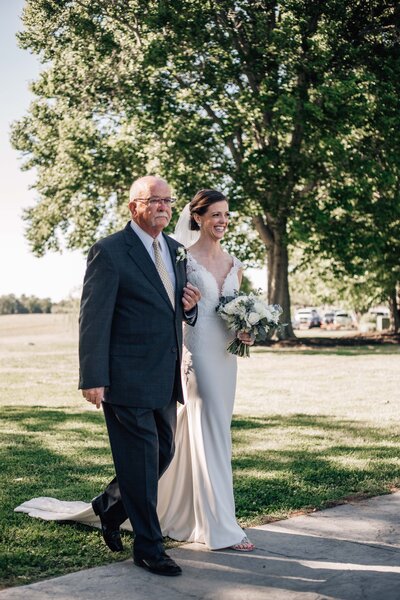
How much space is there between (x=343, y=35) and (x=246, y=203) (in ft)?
21.8

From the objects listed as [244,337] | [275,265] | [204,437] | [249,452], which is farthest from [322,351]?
[204,437]

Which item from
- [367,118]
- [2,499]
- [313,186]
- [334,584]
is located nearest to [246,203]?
[313,186]

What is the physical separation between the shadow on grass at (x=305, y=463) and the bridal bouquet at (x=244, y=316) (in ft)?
4.52

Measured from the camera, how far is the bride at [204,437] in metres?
5.52

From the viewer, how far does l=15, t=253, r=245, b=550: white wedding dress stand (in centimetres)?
563

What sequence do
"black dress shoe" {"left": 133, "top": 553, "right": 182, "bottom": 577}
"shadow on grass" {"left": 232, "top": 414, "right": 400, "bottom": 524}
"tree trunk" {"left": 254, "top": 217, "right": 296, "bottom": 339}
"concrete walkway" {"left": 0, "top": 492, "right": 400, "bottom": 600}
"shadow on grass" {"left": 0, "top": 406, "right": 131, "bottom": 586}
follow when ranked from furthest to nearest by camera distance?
1. "tree trunk" {"left": 254, "top": 217, "right": 296, "bottom": 339}
2. "shadow on grass" {"left": 232, "top": 414, "right": 400, "bottom": 524}
3. "shadow on grass" {"left": 0, "top": 406, "right": 131, "bottom": 586}
4. "black dress shoe" {"left": 133, "top": 553, "right": 182, "bottom": 577}
5. "concrete walkway" {"left": 0, "top": 492, "right": 400, "bottom": 600}

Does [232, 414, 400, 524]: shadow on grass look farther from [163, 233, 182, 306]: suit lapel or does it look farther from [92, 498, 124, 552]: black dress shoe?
[163, 233, 182, 306]: suit lapel

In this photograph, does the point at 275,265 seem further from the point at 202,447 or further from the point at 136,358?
the point at 136,358

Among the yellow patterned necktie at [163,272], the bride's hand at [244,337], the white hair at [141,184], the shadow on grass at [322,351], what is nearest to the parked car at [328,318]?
the shadow on grass at [322,351]

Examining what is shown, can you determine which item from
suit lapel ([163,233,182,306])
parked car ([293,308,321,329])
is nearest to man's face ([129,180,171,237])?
suit lapel ([163,233,182,306])

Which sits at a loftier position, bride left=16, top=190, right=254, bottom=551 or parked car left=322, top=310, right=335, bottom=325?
parked car left=322, top=310, right=335, bottom=325

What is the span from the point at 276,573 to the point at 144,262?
2.09 meters

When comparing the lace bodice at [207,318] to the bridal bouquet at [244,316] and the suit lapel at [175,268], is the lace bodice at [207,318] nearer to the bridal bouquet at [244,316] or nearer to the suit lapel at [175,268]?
the bridal bouquet at [244,316]

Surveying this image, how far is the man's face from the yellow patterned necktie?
12 cm
